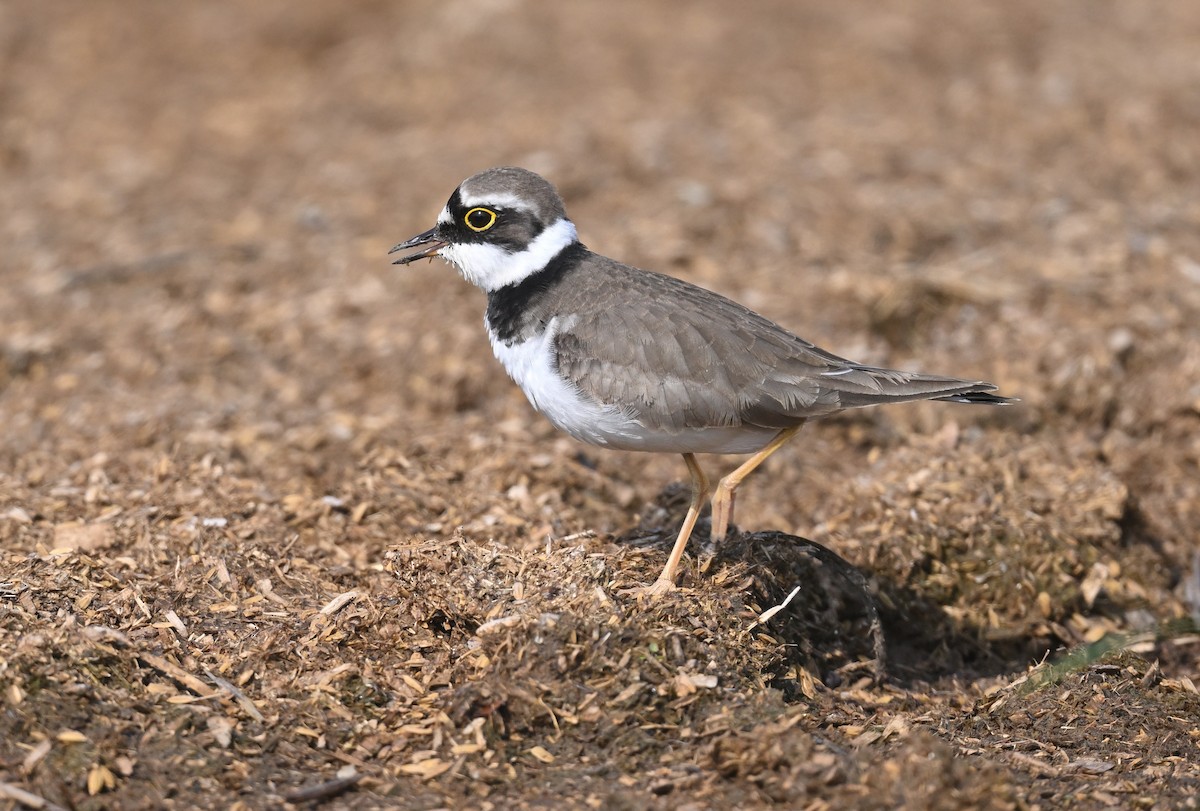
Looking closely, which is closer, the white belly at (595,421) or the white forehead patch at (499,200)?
the white belly at (595,421)

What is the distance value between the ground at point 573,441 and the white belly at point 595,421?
520 millimetres

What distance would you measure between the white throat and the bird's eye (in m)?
0.08

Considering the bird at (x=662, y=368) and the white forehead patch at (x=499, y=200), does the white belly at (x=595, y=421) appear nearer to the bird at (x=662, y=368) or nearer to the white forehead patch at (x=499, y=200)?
the bird at (x=662, y=368)

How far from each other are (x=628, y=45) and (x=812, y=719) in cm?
1052

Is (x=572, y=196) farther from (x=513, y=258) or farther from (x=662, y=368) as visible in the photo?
(x=662, y=368)

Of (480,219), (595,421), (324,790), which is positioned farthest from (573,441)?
(324,790)

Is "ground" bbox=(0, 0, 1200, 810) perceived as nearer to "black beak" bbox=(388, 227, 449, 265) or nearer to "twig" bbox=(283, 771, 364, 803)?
"twig" bbox=(283, 771, 364, 803)

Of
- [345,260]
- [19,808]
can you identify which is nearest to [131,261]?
[345,260]

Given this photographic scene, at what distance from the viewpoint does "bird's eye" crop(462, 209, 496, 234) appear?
20.7ft

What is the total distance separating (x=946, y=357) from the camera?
8.93 m

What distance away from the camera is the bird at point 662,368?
5.74 m

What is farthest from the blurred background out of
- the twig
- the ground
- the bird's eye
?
the twig

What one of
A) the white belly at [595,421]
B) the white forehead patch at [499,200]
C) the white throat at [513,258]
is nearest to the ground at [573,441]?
the white belly at [595,421]

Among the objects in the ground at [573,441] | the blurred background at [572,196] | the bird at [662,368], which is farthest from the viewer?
the blurred background at [572,196]
